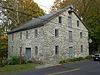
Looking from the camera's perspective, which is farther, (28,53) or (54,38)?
(28,53)

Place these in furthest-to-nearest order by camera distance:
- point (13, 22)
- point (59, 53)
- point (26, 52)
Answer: point (13, 22) < point (26, 52) < point (59, 53)

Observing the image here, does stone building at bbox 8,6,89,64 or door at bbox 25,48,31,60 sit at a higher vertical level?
stone building at bbox 8,6,89,64

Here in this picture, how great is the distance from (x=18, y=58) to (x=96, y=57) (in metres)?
12.6

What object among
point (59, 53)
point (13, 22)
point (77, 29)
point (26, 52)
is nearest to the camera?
point (59, 53)

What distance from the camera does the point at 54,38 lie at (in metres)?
19.7

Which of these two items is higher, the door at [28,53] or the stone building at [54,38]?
the stone building at [54,38]

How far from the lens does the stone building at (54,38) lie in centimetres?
1872

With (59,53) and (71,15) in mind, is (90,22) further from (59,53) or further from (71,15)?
(59,53)

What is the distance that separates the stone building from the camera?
18719mm

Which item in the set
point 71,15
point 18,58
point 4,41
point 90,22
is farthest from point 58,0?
point 18,58

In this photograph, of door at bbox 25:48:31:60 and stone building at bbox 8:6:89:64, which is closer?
stone building at bbox 8:6:89:64

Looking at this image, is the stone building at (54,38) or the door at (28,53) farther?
the door at (28,53)

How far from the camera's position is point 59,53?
20.1 metres

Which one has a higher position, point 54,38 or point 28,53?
point 54,38
